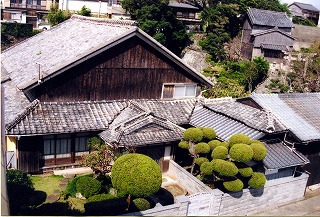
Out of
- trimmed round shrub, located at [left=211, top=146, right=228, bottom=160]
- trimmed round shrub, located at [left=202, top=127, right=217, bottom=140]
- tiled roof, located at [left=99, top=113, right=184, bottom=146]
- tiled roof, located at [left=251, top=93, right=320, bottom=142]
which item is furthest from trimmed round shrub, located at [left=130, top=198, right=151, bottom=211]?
tiled roof, located at [left=251, top=93, right=320, bottom=142]

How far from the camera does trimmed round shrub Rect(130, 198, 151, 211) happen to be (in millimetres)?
16000

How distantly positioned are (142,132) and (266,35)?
37283mm

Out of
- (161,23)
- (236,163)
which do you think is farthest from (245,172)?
(161,23)

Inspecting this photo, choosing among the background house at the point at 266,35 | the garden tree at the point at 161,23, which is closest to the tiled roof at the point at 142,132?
the garden tree at the point at 161,23

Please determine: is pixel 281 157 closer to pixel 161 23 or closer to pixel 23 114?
pixel 23 114

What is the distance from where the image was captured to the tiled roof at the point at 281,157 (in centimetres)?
1898

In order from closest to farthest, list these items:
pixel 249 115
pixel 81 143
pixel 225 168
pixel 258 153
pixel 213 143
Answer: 1. pixel 225 168
2. pixel 258 153
3. pixel 213 143
4. pixel 81 143
5. pixel 249 115

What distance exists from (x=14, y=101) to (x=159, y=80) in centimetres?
942

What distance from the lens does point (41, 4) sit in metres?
62.3

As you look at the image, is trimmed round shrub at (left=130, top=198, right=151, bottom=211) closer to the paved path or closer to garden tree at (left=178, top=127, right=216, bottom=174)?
garden tree at (left=178, top=127, right=216, bottom=174)

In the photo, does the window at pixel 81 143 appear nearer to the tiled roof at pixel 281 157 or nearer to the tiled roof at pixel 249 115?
the tiled roof at pixel 249 115

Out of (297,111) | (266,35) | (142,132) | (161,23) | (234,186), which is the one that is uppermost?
(161,23)

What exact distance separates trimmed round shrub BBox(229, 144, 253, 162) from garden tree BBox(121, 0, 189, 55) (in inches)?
1234

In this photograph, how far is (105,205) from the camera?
15.5 meters
